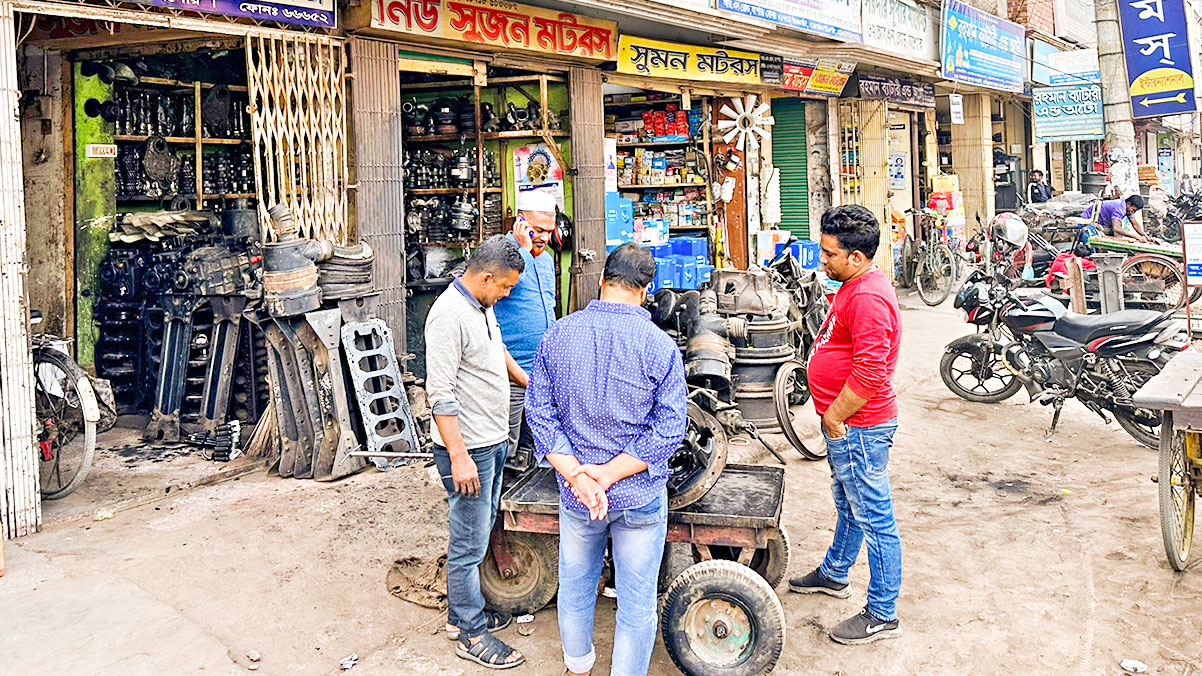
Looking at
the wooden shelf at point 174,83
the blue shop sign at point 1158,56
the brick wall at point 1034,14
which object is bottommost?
the wooden shelf at point 174,83

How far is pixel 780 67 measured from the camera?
13.3 meters

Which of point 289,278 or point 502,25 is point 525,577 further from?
point 502,25

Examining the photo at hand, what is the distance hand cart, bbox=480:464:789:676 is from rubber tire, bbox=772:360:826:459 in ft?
8.47

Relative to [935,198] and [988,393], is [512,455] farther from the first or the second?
[935,198]

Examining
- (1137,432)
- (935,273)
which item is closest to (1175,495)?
(1137,432)

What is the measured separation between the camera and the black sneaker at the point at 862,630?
4262 mm

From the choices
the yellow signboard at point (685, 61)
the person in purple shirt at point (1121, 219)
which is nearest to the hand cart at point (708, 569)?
the yellow signboard at point (685, 61)

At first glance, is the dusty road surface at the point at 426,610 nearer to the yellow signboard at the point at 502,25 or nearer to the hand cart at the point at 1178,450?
the hand cart at the point at 1178,450

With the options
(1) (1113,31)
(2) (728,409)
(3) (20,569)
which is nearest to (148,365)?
(3) (20,569)

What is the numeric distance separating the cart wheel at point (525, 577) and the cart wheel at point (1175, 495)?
120 inches

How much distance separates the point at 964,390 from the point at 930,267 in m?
7.29

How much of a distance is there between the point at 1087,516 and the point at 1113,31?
745 cm

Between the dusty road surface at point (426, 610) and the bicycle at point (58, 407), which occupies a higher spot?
the bicycle at point (58, 407)

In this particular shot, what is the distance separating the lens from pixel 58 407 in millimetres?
6449
